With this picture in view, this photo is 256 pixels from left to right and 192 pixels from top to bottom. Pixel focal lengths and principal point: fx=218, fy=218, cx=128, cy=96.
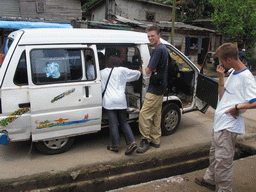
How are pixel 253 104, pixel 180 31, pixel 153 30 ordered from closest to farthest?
pixel 253 104
pixel 153 30
pixel 180 31

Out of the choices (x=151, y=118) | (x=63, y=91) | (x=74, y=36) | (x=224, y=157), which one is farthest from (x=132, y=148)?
(x=74, y=36)

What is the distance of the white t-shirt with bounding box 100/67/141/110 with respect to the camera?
3559 millimetres

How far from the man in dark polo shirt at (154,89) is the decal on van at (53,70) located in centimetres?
140

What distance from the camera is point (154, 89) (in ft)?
12.0

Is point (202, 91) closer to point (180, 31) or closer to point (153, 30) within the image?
point (153, 30)

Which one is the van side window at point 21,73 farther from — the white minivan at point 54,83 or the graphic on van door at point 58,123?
the graphic on van door at point 58,123

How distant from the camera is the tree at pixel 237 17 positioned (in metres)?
14.9

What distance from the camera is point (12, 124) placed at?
3.13 m

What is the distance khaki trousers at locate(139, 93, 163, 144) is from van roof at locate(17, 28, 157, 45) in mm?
1098

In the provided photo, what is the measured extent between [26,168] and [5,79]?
134 cm

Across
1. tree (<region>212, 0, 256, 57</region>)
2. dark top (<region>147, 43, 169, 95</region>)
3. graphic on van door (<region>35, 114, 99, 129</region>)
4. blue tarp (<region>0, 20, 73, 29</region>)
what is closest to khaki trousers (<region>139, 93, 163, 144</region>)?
dark top (<region>147, 43, 169, 95</region>)

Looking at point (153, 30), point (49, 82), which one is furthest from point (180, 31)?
point (49, 82)

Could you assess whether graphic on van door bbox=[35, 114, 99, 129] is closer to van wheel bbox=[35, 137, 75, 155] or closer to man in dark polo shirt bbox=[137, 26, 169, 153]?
van wheel bbox=[35, 137, 75, 155]

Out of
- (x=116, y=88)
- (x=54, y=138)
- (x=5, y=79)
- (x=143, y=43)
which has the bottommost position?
(x=54, y=138)
